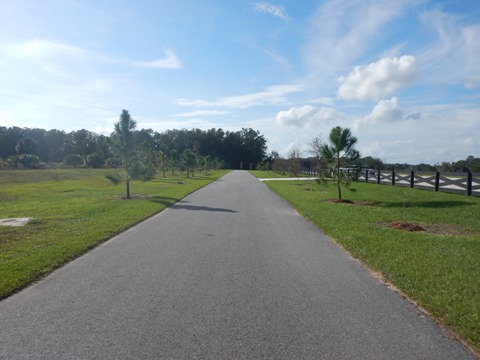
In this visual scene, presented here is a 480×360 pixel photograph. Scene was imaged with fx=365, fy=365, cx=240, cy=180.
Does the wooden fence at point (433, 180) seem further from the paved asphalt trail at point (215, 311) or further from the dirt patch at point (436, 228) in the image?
the paved asphalt trail at point (215, 311)

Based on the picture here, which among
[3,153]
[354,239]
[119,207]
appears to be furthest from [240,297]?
[3,153]

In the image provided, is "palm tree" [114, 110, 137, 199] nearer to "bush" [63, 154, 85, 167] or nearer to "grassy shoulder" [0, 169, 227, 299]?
"grassy shoulder" [0, 169, 227, 299]

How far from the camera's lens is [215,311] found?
4.38 meters

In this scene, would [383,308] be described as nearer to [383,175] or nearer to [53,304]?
[53,304]

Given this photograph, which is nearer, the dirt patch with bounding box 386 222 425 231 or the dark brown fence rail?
the dirt patch with bounding box 386 222 425 231

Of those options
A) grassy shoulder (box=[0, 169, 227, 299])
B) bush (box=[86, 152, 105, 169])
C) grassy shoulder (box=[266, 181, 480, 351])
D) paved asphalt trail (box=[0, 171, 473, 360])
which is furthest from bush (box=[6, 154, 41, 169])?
paved asphalt trail (box=[0, 171, 473, 360])

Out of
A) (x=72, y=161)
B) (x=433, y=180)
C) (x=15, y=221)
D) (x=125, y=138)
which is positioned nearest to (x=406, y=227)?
(x=15, y=221)

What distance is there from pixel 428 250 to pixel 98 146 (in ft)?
395

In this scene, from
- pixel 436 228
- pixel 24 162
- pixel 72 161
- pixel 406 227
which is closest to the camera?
pixel 406 227

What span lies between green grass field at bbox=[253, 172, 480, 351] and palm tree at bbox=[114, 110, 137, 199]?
11.4 m

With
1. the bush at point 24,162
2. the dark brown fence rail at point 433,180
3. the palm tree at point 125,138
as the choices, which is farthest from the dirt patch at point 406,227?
the bush at point 24,162

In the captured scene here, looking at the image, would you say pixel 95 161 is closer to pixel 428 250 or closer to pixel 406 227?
pixel 406 227

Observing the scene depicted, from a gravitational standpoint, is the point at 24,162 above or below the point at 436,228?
above

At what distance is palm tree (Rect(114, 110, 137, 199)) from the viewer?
20.7m
